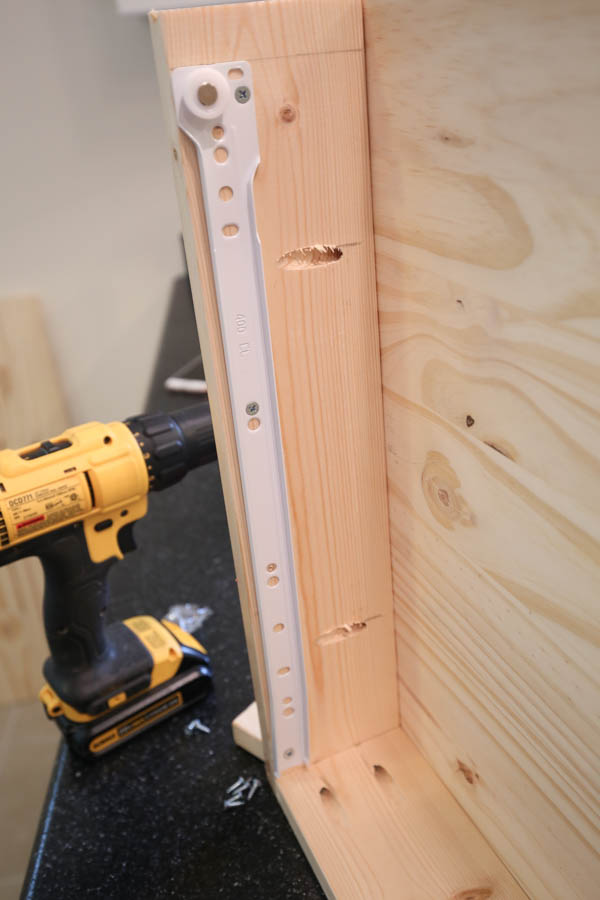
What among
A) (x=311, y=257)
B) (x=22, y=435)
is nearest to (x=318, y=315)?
(x=311, y=257)

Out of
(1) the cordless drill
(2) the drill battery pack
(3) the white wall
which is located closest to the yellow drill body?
(1) the cordless drill

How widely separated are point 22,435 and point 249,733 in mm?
609

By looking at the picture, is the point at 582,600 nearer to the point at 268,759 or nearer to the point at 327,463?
the point at 327,463

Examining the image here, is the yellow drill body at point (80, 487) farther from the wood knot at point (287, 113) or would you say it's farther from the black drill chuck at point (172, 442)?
the wood knot at point (287, 113)

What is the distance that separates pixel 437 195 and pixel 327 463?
0.19 meters

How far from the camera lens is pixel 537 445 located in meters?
0.33

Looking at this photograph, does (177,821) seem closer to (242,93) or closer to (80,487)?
(80,487)

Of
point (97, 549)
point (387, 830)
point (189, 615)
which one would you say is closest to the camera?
point (387, 830)

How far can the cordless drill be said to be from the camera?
1.87 feet

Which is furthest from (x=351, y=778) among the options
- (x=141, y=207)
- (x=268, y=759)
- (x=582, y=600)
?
(x=141, y=207)

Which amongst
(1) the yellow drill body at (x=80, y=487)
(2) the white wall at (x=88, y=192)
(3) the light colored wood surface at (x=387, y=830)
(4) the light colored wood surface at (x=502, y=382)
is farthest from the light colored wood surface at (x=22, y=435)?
(4) the light colored wood surface at (x=502, y=382)

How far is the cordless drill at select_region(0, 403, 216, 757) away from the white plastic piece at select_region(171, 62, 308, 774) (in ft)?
0.63

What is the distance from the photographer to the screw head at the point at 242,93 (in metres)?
0.36

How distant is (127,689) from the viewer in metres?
0.65
